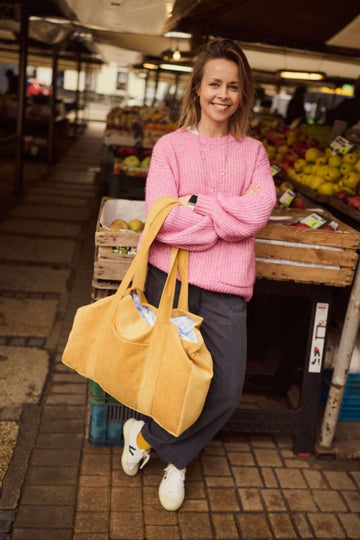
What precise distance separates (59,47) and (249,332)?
377 inches

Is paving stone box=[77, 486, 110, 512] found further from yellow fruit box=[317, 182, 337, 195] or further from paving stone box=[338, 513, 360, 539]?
yellow fruit box=[317, 182, 337, 195]

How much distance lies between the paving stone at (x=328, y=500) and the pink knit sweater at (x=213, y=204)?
1194 mm

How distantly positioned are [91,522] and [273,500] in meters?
0.93

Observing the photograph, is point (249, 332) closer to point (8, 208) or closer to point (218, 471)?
point (218, 471)

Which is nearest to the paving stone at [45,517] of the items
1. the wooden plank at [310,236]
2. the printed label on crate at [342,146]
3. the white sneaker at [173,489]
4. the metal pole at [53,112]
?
the white sneaker at [173,489]

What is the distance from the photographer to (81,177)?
11250 millimetres

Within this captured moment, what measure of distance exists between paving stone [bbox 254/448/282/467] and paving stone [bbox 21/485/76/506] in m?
1.05

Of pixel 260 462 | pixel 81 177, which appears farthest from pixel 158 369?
pixel 81 177

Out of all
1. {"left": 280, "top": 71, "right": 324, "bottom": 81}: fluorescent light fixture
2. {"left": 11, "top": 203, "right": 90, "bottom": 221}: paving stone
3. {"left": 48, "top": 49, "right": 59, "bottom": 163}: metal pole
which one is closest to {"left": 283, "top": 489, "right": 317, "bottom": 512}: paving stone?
{"left": 11, "top": 203, "right": 90, "bottom": 221}: paving stone

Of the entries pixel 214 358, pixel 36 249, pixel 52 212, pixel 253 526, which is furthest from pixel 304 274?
pixel 52 212

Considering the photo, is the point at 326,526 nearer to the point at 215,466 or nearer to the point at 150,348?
the point at 215,466

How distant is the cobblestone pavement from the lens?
2.58m

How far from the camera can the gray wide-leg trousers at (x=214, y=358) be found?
2.52 m

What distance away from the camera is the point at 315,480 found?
304 centimetres
